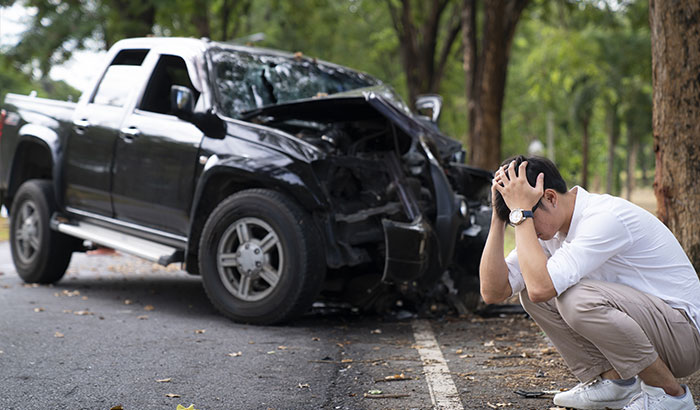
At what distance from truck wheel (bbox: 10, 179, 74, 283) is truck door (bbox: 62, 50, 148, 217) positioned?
32 cm

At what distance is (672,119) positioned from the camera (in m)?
5.06

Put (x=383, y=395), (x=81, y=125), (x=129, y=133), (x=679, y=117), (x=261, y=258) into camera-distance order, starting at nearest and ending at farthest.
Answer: (x=383, y=395)
(x=679, y=117)
(x=261, y=258)
(x=129, y=133)
(x=81, y=125)

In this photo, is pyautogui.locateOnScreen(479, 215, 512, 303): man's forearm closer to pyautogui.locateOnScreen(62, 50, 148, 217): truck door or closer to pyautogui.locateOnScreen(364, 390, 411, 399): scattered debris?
pyautogui.locateOnScreen(364, 390, 411, 399): scattered debris

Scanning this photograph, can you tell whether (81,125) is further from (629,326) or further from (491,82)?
(491,82)

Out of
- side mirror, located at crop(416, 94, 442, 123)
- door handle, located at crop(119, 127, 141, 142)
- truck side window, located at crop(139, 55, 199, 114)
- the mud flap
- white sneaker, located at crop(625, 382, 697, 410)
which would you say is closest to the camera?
white sneaker, located at crop(625, 382, 697, 410)

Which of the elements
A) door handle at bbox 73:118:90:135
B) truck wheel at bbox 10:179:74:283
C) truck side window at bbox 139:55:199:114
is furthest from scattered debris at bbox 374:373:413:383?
truck wheel at bbox 10:179:74:283

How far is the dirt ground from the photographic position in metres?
4.04

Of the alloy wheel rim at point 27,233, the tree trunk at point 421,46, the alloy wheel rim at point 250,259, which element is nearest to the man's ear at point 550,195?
the alloy wheel rim at point 250,259

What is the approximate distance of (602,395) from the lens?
3.73 m

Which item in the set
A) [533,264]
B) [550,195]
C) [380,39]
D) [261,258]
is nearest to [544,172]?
[550,195]

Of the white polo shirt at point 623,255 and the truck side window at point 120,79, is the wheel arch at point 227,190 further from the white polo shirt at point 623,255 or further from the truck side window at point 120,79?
the white polo shirt at point 623,255

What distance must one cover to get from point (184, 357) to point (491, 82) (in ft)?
32.9

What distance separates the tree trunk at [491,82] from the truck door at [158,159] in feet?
24.9

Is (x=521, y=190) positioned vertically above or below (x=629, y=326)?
above
